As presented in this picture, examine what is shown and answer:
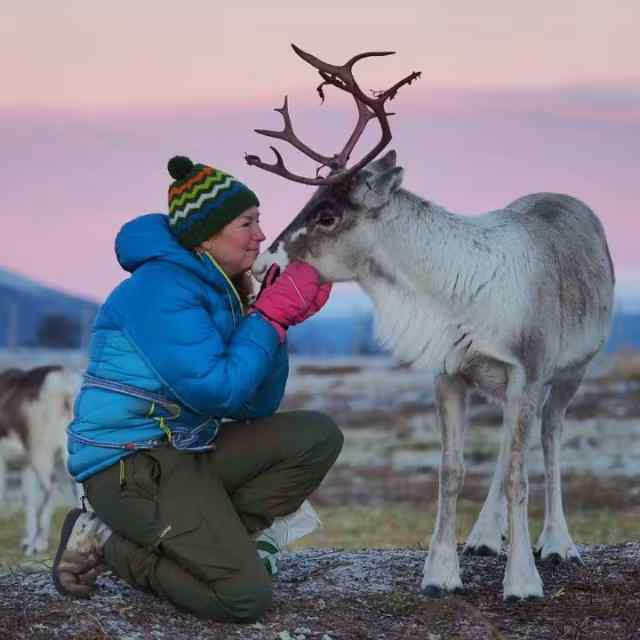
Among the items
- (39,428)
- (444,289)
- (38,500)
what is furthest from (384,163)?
(39,428)

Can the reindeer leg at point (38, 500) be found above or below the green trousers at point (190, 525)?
below

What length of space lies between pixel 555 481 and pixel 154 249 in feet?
10.4

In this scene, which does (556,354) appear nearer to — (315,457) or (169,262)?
(315,457)

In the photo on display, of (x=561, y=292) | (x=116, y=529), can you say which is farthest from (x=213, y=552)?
(x=561, y=292)

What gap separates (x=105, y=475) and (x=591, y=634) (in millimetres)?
2535

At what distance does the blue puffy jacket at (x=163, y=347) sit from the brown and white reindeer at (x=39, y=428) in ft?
33.0

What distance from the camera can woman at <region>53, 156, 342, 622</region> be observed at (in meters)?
6.36

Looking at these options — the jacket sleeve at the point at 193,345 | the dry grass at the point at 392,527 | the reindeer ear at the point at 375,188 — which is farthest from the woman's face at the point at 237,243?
the dry grass at the point at 392,527

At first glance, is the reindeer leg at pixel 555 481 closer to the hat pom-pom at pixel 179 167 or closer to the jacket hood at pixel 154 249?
the jacket hood at pixel 154 249

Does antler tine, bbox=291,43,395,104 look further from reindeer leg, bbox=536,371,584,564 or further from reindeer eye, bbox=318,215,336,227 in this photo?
→ reindeer leg, bbox=536,371,584,564

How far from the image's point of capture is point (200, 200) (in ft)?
21.8

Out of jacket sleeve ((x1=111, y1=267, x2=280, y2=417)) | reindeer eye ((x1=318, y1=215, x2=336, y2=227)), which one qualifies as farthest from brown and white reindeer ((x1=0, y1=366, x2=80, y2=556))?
jacket sleeve ((x1=111, y1=267, x2=280, y2=417))

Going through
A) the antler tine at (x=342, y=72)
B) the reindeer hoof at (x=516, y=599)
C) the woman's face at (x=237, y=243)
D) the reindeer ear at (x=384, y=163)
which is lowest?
the reindeer hoof at (x=516, y=599)

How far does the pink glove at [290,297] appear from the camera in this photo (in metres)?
6.54
